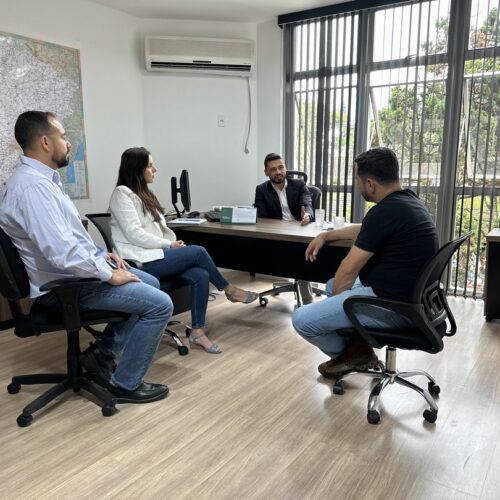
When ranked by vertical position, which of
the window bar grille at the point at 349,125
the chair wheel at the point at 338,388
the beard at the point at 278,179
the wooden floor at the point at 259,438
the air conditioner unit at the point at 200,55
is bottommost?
the wooden floor at the point at 259,438

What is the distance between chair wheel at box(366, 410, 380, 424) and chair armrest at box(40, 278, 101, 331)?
137 cm

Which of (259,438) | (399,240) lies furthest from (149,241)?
(399,240)

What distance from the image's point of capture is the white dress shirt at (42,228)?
1.91 m

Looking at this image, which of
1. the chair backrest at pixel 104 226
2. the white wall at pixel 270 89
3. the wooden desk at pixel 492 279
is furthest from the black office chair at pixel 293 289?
the chair backrest at pixel 104 226

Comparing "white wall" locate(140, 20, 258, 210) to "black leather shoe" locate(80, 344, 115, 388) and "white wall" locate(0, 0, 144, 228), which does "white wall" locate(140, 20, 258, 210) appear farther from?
"black leather shoe" locate(80, 344, 115, 388)

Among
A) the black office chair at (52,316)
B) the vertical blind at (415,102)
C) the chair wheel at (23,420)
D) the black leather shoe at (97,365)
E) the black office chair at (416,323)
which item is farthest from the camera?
the vertical blind at (415,102)

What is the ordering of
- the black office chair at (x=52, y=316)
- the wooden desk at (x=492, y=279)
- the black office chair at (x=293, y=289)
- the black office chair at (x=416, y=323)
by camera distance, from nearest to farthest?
the black office chair at (x=416, y=323) < the black office chair at (x=52, y=316) < the wooden desk at (x=492, y=279) < the black office chair at (x=293, y=289)

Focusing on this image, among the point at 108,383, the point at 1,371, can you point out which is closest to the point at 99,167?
the point at 1,371

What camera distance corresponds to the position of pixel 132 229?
2.75 m

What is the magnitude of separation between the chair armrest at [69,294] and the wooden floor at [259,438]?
50 cm

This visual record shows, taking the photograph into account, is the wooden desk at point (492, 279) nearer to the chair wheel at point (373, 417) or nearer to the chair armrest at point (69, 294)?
the chair wheel at point (373, 417)

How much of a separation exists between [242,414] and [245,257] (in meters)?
1.61

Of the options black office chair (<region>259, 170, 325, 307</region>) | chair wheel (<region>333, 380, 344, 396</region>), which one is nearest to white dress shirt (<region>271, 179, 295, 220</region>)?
black office chair (<region>259, 170, 325, 307</region>)

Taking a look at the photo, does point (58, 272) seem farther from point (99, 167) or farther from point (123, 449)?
point (99, 167)
